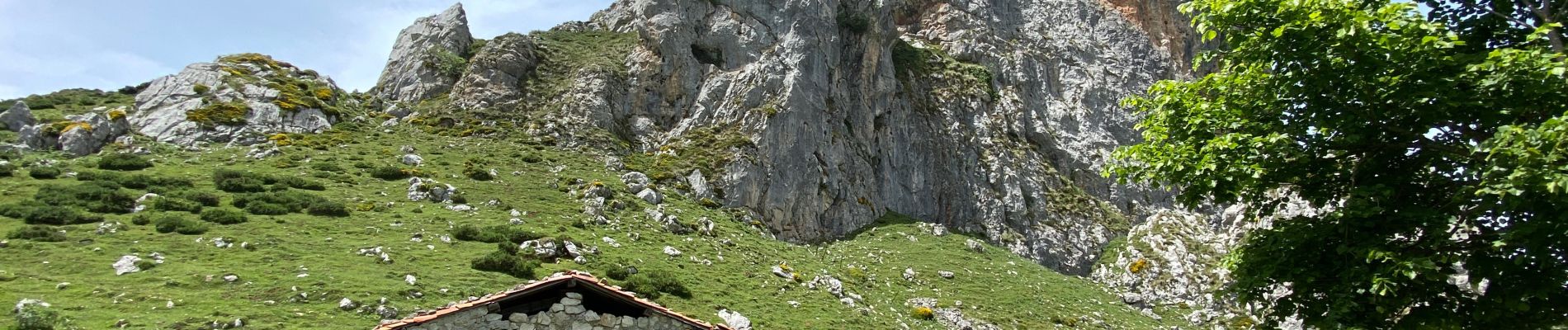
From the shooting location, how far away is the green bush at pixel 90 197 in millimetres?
31109

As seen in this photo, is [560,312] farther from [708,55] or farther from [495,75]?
[708,55]

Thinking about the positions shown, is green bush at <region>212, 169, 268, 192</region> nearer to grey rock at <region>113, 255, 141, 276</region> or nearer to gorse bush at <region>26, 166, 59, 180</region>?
gorse bush at <region>26, 166, 59, 180</region>

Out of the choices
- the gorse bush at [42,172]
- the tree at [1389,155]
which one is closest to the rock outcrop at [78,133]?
the gorse bush at [42,172]

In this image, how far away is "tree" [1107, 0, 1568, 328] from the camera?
330 inches

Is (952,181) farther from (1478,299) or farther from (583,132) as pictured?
(1478,299)

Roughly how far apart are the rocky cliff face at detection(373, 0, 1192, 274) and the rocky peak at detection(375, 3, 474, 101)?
0.38 m

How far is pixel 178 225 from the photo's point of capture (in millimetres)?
29422

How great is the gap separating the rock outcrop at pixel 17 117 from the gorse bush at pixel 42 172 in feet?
38.2

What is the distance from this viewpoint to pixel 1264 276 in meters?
9.93

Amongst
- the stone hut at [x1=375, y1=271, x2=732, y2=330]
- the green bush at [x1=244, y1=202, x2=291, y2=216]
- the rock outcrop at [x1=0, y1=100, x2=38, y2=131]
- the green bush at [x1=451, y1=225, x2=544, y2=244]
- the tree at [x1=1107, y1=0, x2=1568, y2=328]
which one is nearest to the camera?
the tree at [x1=1107, y1=0, x2=1568, y2=328]

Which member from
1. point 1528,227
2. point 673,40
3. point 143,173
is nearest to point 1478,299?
point 1528,227

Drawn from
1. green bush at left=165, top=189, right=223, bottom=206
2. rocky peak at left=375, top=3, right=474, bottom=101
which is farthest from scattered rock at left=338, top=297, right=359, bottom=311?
rocky peak at left=375, top=3, right=474, bottom=101

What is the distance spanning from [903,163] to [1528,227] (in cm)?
5938

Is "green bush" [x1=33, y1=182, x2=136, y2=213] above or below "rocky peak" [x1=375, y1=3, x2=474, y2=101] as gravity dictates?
below
